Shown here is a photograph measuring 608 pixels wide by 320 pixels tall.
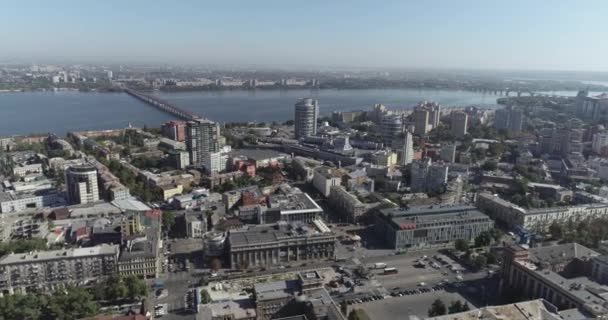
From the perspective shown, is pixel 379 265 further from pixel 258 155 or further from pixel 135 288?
pixel 258 155

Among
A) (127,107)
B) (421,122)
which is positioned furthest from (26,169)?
(127,107)

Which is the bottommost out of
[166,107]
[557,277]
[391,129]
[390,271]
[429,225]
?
[390,271]

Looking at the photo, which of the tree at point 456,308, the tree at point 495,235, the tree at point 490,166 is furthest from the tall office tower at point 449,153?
the tree at point 456,308

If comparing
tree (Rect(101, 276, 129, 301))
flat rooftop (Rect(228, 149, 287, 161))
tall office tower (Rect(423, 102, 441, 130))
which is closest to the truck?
tree (Rect(101, 276, 129, 301))

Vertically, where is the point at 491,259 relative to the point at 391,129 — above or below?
below

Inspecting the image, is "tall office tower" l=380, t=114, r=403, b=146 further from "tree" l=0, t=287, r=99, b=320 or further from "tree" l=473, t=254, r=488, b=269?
"tree" l=0, t=287, r=99, b=320

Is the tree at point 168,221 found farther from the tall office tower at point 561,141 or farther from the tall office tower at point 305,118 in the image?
the tall office tower at point 561,141
